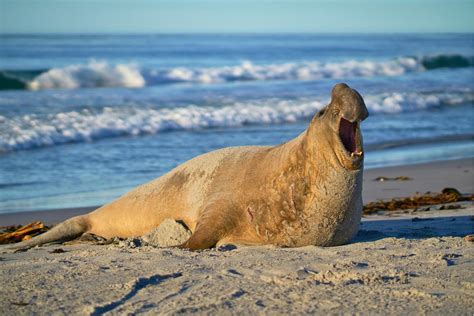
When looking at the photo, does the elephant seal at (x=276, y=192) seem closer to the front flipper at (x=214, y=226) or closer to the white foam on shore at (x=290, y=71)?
the front flipper at (x=214, y=226)

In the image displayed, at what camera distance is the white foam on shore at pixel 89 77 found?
2677 centimetres

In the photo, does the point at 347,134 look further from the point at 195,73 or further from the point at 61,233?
Result: the point at 195,73

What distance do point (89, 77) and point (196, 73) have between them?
16.1 feet

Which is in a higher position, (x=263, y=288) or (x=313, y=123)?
(x=313, y=123)

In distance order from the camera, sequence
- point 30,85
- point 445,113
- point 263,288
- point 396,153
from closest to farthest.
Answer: point 263,288 → point 396,153 → point 445,113 → point 30,85

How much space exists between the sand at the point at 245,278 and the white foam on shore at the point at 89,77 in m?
21.1

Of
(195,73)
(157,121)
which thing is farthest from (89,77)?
(157,121)

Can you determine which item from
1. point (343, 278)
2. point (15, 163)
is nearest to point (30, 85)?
point (15, 163)

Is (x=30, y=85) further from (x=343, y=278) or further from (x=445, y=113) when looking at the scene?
(x=343, y=278)

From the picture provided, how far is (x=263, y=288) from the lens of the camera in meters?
4.40

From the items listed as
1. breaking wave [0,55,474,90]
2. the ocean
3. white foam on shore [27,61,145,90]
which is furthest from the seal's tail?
white foam on shore [27,61,145,90]

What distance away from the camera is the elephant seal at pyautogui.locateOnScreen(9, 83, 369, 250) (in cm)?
533

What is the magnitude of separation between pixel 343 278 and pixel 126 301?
1191 mm

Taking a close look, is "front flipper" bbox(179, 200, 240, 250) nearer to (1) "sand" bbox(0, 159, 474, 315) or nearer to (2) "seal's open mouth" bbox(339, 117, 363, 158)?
(1) "sand" bbox(0, 159, 474, 315)
